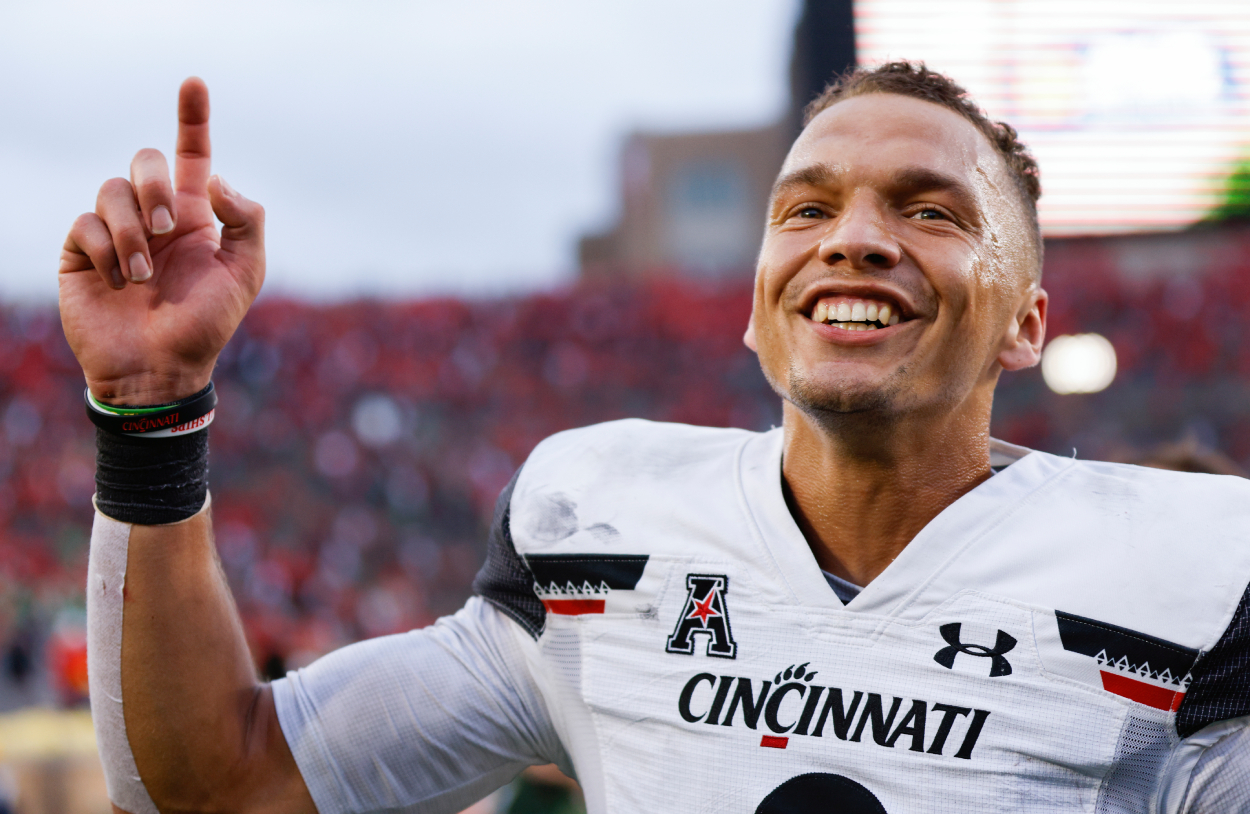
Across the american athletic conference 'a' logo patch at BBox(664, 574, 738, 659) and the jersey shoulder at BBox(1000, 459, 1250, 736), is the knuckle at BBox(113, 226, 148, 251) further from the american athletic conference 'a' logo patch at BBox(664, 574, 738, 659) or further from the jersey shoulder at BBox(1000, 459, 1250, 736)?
the jersey shoulder at BBox(1000, 459, 1250, 736)

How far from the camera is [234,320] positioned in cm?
129

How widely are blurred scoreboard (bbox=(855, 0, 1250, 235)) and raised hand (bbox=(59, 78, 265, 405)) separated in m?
4.96

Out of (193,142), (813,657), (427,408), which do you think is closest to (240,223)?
(193,142)

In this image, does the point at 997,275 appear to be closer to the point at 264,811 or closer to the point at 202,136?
the point at 202,136

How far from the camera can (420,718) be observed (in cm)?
136

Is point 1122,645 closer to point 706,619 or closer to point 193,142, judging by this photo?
point 706,619

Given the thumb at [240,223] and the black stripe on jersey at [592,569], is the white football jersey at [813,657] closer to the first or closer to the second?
the black stripe on jersey at [592,569]

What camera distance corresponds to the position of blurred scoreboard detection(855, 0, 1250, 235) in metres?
5.57

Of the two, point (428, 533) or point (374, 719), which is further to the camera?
point (428, 533)

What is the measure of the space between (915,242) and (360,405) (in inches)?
454

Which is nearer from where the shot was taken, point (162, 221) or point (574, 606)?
point (162, 221)

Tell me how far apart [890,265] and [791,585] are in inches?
15.9

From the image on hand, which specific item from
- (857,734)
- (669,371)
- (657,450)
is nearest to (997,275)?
(657,450)

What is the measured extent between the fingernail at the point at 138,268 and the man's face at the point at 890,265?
73cm
